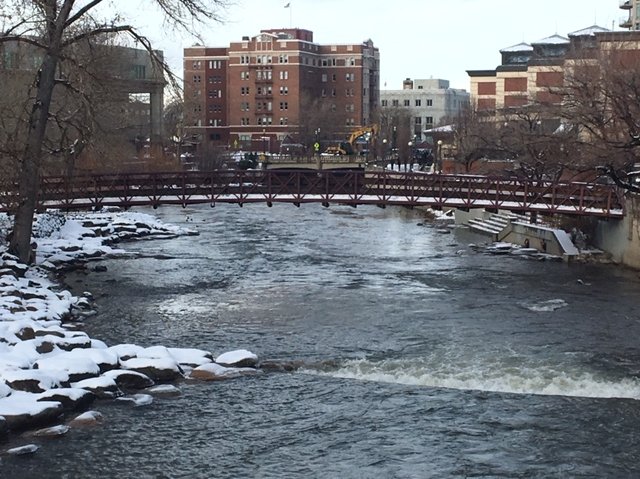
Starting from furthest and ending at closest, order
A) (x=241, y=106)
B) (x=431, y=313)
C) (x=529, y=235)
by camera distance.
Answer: (x=241, y=106)
(x=529, y=235)
(x=431, y=313)

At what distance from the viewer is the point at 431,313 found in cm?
2673

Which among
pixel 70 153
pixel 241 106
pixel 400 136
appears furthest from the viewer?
pixel 241 106

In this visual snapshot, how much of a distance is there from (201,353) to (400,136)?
81.2 m

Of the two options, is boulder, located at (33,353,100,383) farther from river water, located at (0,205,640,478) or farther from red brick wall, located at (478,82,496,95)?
red brick wall, located at (478,82,496,95)

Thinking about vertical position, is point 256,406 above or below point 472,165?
below

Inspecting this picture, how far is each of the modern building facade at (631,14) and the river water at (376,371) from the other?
55.4 meters

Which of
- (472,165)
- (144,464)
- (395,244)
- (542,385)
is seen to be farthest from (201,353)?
(472,165)

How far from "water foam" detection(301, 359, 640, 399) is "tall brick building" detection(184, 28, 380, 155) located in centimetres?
9087

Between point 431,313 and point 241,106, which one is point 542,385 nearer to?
point 431,313

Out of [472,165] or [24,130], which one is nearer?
[24,130]

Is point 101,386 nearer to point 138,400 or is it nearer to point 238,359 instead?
point 138,400

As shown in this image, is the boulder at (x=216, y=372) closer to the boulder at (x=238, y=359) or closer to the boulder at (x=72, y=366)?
the boulder at (x=238, y=359)

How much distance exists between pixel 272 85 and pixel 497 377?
100m

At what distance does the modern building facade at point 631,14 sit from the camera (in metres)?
85.8
